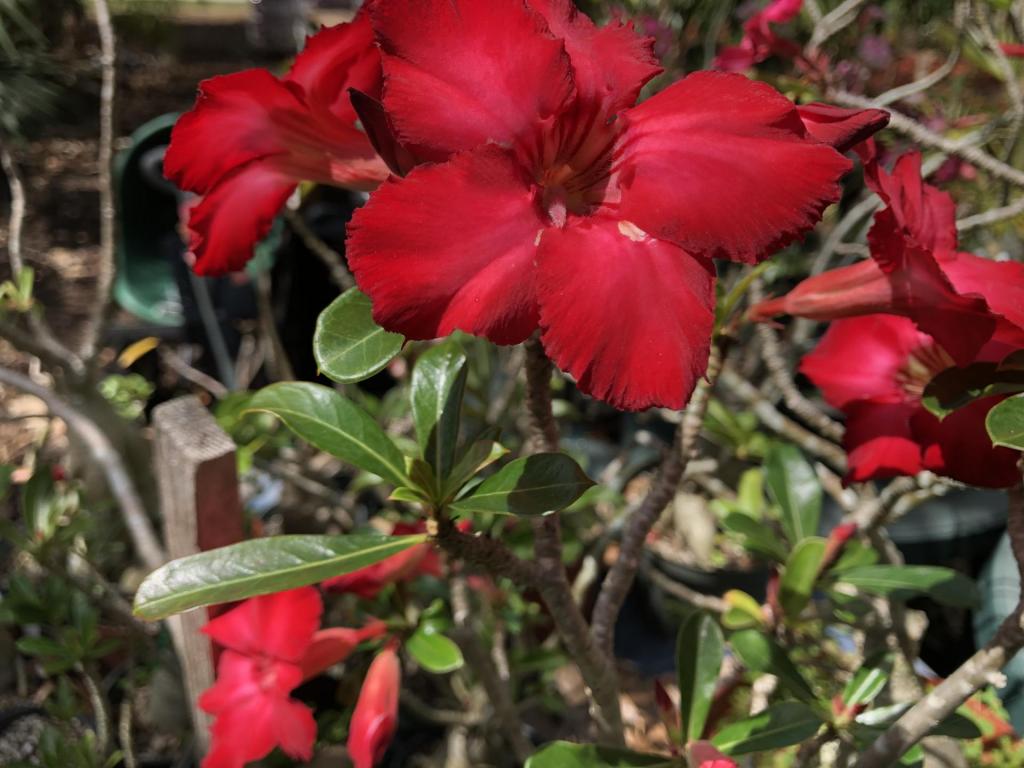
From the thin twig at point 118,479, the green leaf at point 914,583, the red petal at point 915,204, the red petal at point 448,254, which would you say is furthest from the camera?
the thin twig at point 118,479

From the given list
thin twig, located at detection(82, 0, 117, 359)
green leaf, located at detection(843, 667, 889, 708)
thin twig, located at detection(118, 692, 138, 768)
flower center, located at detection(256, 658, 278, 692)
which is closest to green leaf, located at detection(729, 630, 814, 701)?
green leaf, located at detection(843, 667, 889, 708)

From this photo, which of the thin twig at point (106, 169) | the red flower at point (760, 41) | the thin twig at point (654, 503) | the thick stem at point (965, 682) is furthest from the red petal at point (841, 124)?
the thin twig at point (106, 169)

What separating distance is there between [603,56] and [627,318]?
16 cm

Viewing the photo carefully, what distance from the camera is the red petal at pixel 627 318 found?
0.38 metres

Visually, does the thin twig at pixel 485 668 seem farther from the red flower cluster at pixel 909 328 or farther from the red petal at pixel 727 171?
the red petal at pixel 727 171

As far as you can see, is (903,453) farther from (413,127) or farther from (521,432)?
(521,432)

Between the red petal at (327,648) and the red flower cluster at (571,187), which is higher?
the red flower cluster at (571,187)

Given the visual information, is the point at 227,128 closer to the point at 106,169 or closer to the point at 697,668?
the point at 697,668

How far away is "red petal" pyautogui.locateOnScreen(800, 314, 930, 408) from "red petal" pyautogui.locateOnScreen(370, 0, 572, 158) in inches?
14.6

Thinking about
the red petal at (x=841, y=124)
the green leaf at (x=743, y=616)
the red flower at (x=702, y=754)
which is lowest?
the green leaf at (x=743, y=616)

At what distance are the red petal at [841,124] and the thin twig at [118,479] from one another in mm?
868

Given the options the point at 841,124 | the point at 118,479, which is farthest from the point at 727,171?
the point at 118,479

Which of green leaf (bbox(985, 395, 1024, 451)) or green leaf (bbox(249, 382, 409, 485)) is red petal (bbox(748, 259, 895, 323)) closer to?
green leaf (bbox(985, 395, 1024, 451))

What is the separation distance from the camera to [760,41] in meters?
0.84
